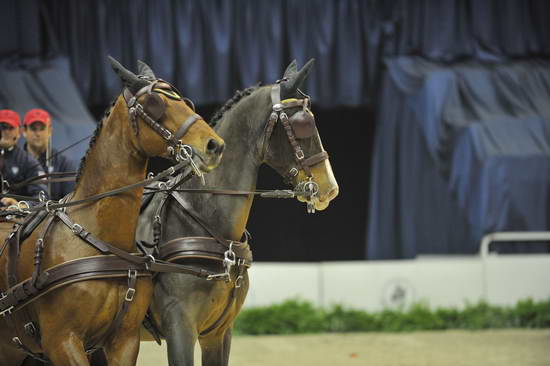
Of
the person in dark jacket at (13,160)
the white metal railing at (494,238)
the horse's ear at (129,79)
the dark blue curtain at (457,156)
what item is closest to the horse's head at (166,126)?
the horse's ear at (129,79)

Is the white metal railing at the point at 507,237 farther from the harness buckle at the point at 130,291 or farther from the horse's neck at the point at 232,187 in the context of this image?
the harness buckle at the point at 130,291

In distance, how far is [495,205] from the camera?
894 centimetres

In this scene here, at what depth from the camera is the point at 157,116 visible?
124 inches

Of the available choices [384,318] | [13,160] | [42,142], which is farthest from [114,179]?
[384,318]

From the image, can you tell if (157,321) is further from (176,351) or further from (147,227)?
(147,227)

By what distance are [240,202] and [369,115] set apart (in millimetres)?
7585

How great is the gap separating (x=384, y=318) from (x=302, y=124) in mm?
4824

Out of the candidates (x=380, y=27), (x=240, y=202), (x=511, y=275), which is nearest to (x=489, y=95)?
(x=380, y=27)

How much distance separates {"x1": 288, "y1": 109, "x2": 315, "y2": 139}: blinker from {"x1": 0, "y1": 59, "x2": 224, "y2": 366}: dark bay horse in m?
0.62

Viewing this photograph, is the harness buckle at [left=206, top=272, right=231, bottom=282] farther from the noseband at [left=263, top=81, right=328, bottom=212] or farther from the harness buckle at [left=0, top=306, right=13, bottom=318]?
the harness buckle at [left=0, top=306, right=13, bottom=318]

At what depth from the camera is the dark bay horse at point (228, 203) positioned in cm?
366

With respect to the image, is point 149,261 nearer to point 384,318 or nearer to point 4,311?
point 4,311

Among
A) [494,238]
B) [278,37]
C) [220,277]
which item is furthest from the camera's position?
[278,37]

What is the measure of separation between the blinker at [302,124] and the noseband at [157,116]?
0.65 m
